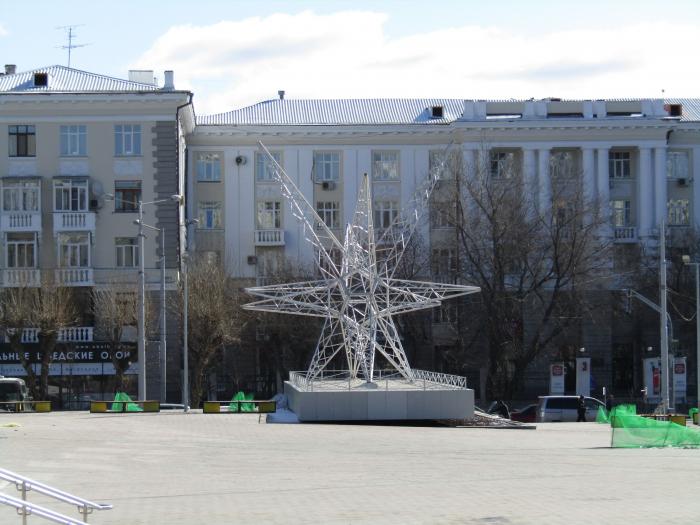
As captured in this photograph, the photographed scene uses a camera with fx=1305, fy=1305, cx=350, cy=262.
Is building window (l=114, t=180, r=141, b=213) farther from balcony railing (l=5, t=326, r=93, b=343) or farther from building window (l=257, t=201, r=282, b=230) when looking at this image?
building window (l=257, t=201, r=282, b=230)

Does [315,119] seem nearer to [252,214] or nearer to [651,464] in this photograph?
[252,214]

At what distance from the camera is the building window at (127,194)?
202 feet

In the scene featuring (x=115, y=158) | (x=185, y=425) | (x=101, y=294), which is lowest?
(x=185, y=425)

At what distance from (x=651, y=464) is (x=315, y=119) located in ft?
165

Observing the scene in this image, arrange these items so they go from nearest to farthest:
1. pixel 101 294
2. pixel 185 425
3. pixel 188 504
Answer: pixel 188 504
pixel 185 425
pixel 101 294

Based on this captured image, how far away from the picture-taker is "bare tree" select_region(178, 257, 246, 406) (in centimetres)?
5672

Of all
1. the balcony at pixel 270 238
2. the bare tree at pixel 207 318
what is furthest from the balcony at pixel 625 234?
the bare tree at pixel 207 318

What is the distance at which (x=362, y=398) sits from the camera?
133 ft

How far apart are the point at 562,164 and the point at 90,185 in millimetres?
24940

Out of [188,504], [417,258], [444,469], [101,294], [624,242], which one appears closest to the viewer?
[188,504]

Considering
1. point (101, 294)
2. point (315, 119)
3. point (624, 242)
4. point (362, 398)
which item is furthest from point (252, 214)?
point (362, 398)

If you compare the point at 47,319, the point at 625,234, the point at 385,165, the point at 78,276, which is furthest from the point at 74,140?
the point at 625,234

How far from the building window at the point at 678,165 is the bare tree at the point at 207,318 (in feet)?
85.3

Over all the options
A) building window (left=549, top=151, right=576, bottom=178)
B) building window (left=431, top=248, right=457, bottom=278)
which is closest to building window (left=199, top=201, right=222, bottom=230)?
building window (left=431, top=248, right=457, bottom=278)
